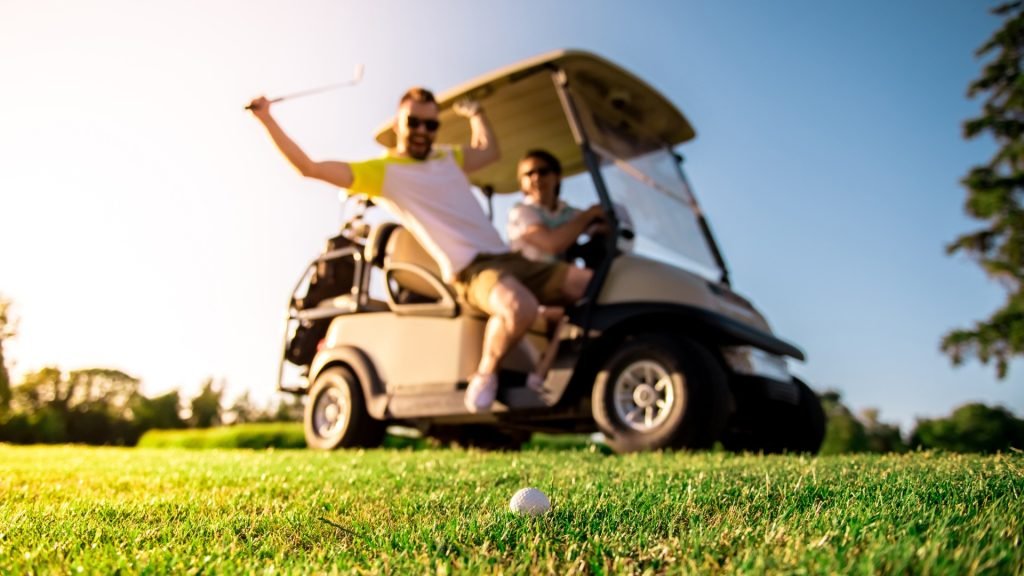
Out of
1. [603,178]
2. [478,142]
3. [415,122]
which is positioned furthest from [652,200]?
[415,122]

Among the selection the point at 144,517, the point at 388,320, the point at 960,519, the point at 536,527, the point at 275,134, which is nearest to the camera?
the point at 960,519

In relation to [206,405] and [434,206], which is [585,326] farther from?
[206,405]

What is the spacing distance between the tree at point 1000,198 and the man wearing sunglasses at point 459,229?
44.0ft

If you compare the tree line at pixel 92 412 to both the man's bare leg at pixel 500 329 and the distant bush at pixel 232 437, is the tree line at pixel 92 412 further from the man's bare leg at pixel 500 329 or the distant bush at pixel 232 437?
the man's bare leg at pixel 500 329

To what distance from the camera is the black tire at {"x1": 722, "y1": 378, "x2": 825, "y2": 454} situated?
16.4ft

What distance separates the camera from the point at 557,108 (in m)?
5.72

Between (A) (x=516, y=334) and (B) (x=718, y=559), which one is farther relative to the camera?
(A) (x=516, y=334)

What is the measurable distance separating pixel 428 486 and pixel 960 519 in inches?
68.4

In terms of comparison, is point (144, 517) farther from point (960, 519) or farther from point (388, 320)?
point (388, 320)

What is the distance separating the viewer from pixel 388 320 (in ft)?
18.4

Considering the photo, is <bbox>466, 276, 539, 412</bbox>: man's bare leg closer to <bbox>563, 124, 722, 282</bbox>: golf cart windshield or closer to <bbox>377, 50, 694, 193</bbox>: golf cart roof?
<bbox>563, 124, 722, 282</bbox>: golf cart windshield

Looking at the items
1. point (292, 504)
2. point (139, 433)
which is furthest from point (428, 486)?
point (139, 433)

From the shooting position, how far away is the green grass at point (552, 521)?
151cm

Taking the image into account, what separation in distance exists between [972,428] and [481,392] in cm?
1955
